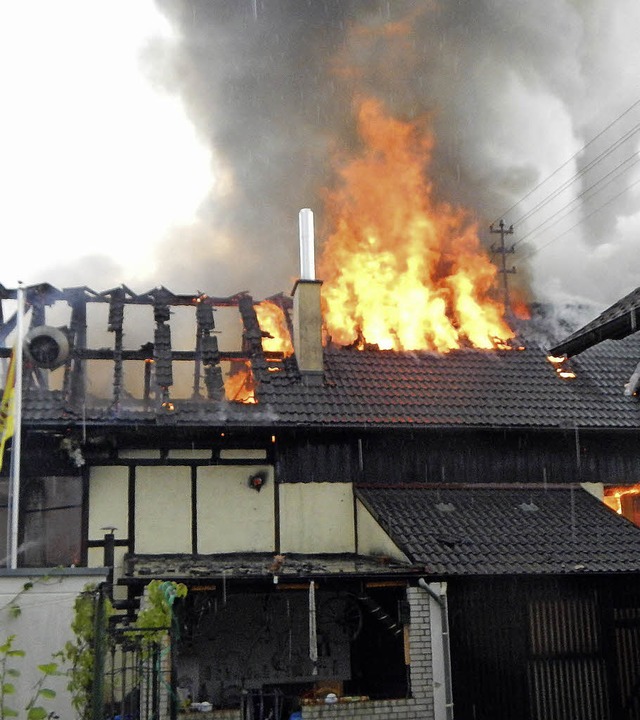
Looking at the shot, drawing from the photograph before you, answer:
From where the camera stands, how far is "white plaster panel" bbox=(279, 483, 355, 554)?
1538 centimetres

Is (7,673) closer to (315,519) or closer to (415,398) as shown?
(315,519)

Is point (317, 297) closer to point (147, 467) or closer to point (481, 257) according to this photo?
point (147, 467)

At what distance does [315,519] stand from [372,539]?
3.50ft

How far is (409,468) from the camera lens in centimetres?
1642

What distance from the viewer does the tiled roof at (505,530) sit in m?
13.8

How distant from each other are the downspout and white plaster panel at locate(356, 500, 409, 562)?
28.0 inches

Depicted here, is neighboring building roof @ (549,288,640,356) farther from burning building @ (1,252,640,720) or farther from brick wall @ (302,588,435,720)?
brick wall @ (302,588,435,720)

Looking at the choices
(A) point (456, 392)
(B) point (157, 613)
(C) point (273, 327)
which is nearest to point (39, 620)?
(B) point (157, 613)

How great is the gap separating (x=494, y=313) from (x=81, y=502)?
34.9ft

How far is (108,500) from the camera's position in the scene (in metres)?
14.7

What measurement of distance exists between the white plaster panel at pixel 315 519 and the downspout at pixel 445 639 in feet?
8.13

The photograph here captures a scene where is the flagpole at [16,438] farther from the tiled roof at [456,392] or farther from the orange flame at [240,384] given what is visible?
the tiled roof at [456,392]

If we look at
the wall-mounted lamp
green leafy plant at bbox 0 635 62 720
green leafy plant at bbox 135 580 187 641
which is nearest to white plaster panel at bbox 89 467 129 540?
the wall-mounted lamp

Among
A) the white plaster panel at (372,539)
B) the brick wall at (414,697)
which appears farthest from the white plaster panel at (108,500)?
the brick wall at (414,697)
